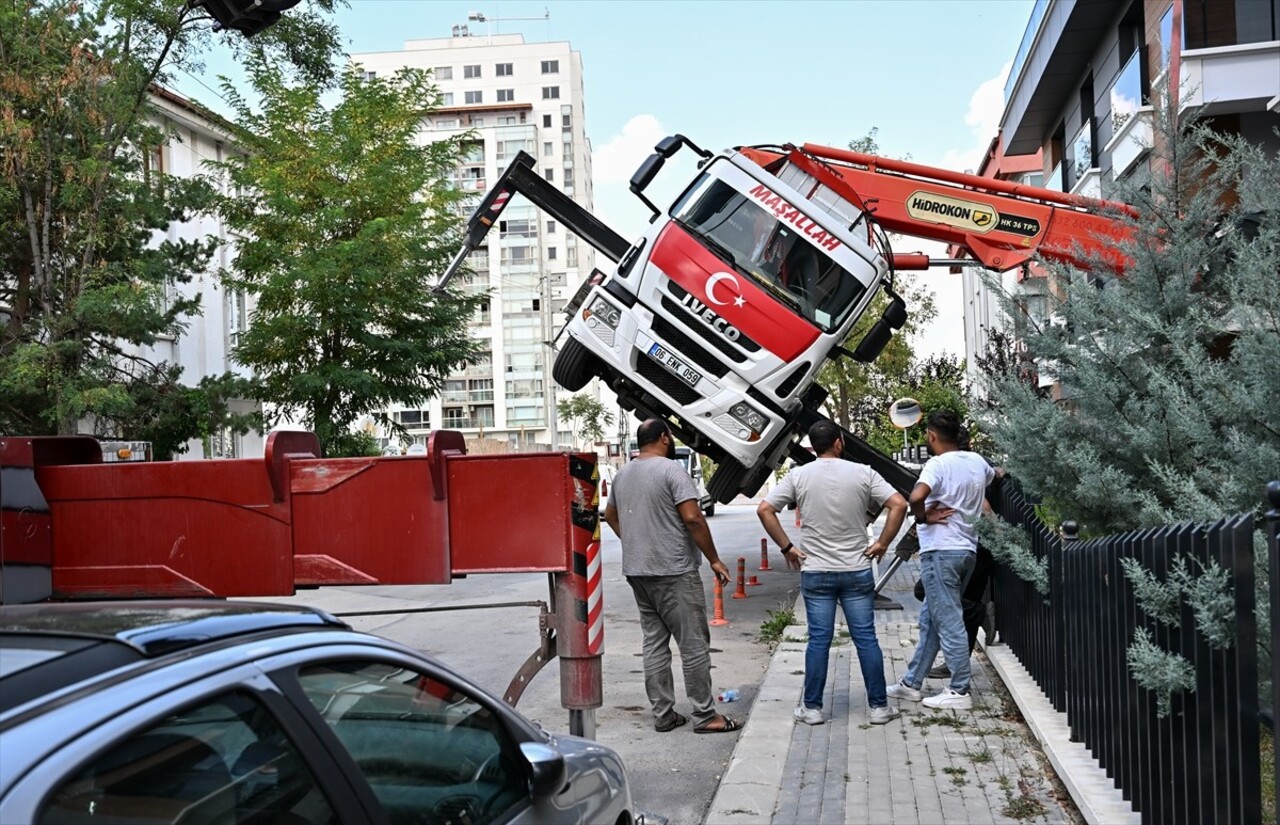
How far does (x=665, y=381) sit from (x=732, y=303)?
1015 millimetres

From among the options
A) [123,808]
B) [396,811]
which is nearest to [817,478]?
[396,811]

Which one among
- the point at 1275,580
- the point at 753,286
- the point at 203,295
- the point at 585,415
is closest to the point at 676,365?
the point at 753,286

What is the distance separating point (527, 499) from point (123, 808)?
13.4 feet

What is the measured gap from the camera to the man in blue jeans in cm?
738

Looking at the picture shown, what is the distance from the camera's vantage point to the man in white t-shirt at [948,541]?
778 cm

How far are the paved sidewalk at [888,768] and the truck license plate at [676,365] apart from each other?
404 cm

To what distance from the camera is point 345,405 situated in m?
21.5

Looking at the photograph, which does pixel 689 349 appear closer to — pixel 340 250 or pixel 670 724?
pixel 670 724

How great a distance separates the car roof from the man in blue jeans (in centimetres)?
486

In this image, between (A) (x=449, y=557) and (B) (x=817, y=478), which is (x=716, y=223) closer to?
(B) (x=817, y=478)

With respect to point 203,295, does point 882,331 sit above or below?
below

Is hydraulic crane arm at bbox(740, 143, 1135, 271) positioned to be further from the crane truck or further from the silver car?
the silver car

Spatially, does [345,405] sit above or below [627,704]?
above

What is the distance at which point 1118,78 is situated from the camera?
19.7 metres
